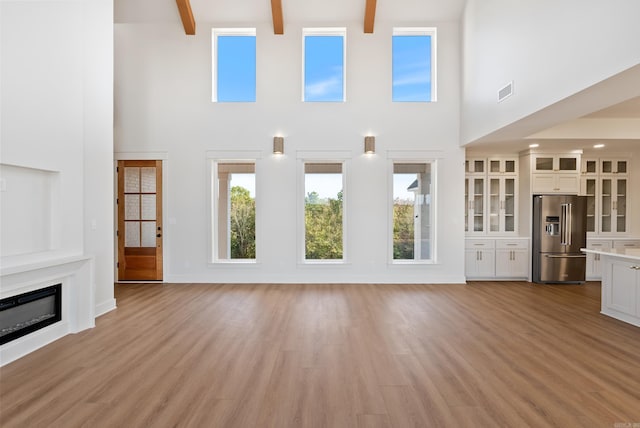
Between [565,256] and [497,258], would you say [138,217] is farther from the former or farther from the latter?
[565,256]

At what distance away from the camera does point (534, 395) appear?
94.7 inches

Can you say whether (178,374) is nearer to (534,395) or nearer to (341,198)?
(534,395)

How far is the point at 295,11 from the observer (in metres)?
6.00

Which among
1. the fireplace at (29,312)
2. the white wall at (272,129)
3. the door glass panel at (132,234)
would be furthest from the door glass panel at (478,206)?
the fireplace at (29,312)

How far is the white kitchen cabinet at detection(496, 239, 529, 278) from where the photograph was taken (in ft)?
21.0

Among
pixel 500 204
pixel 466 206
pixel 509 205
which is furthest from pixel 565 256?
pixel 466 206

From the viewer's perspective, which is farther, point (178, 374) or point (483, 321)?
point (483, 321)

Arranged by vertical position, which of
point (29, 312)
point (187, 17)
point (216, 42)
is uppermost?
point (187, 17)

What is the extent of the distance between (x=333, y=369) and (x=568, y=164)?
6430mm

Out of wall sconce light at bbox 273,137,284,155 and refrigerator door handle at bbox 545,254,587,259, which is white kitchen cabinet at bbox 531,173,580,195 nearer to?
refrigerator door handle at bbox 545,254,587,259

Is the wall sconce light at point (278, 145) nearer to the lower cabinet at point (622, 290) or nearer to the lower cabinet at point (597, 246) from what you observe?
the lower cabinet at point (622, 290)

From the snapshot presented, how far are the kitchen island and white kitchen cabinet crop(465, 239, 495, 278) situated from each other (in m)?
2.08

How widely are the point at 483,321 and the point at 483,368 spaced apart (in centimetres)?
137

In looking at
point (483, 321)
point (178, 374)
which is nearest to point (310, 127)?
point (483, 321)
